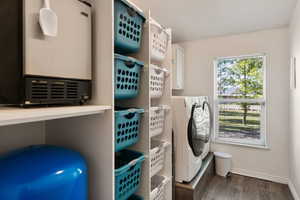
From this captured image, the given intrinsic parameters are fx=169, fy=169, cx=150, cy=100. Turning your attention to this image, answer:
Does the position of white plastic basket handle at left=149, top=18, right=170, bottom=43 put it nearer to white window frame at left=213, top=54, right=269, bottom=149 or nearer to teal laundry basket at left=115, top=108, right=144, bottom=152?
teal laundry basket at left=115, top=108, right=144, bottom=152

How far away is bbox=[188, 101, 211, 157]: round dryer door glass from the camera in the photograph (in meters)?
2.06

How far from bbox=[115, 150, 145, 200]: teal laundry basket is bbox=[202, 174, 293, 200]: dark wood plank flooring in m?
1.52

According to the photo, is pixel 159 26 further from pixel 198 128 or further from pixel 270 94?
pixel 270 94

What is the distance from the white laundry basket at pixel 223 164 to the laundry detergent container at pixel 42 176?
264cm

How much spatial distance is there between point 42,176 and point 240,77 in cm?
324

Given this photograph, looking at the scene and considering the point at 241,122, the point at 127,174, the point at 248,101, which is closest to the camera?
the point at 127,174

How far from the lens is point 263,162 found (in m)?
2.79

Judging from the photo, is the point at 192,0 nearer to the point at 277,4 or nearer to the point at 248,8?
the point at 248,8

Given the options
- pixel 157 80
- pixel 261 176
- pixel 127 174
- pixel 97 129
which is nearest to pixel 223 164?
pixel 261 176

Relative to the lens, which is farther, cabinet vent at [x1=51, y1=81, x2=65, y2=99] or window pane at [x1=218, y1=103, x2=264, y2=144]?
window pane at [x1=218, y1=103, x2=264, y2=144]

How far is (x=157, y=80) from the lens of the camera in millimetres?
1539

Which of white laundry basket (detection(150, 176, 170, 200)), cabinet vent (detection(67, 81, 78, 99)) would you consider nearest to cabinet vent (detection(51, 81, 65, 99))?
cabinet vent (detection(67, 81, 78, 99))

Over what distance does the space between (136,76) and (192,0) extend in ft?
4.38

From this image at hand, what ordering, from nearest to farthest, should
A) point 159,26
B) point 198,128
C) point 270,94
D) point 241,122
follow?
1. point 159,26
2. point 198,128
3. point 270,94
4. point 241,122
